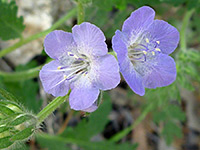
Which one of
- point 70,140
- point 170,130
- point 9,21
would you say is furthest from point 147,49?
point 170,130

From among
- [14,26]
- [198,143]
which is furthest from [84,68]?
[198,143]

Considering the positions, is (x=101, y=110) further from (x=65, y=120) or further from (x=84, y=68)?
(x=84, y=68)

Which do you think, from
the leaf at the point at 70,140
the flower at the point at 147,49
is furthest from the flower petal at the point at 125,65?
the leaf at the point at 70,140

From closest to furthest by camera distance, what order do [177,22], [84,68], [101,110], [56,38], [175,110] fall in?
1. [56,38]
2. [84,68]
3. [101,110]
4. [175,110]
5. [177,22]

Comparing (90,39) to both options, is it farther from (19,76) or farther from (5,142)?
(19,76)

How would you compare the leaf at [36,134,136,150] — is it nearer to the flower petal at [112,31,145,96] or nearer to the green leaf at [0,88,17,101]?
the green leaf at [0,88,17,101]

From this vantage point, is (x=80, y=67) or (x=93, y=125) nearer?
(x=80, y=67)

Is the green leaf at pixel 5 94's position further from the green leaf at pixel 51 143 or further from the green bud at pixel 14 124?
the green leaf at pixel 51 143
